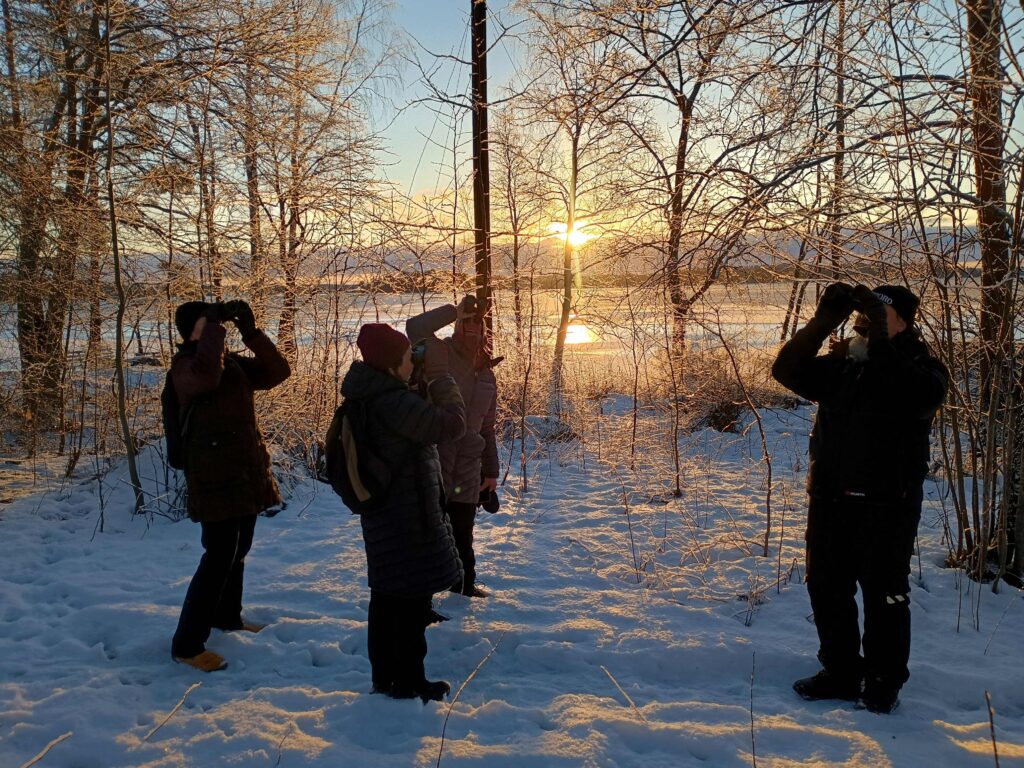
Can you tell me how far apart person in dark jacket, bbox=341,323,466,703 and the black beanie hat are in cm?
113

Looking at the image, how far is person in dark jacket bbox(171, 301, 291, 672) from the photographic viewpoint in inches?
125

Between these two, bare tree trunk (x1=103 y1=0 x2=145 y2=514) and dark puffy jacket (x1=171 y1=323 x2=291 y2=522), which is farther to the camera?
bare tree trunk (x1=103 y1=0 x2=145 y2=514)

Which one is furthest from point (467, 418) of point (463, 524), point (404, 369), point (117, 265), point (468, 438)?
point (117, 265)

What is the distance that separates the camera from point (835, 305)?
2.83 meters

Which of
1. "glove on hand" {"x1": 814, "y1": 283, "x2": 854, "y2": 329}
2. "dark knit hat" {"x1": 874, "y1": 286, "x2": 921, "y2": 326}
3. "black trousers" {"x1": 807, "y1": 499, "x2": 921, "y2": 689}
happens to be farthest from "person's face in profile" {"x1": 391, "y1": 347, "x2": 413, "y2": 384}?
"dark knit hat" {"x1": 874, "y1": 286, "x2": 921, "y2": 326}

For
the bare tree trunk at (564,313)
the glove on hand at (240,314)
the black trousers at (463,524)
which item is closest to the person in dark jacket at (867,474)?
the black trousers at (463,524)

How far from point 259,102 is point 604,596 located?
6.81m

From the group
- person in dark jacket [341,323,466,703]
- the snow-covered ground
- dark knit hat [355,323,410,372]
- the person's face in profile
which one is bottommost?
the snow-covered ground

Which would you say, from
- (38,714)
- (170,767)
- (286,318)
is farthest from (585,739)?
(286,318)

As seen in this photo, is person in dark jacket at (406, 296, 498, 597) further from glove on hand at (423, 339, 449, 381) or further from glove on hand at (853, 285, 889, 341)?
glove on hand at (853, 285, 889, 341)

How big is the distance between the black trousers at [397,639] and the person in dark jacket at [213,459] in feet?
3.03

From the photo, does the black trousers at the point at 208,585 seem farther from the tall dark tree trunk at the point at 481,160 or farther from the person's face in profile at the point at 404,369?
the tall dark tree trunk at the point at 481,160

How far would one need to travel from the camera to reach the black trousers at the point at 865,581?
272cm

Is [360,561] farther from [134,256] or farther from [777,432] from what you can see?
[777,432]
